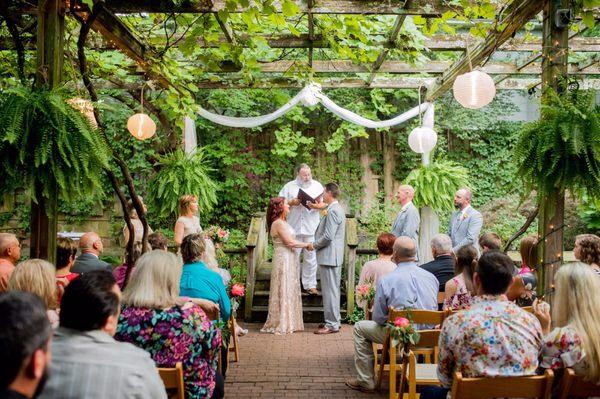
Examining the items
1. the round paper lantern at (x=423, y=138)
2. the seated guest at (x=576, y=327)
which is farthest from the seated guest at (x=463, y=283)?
the round paper lantern at (x=423, y=138)

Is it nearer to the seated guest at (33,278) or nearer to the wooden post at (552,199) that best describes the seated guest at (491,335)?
the wooden post at (552,199)

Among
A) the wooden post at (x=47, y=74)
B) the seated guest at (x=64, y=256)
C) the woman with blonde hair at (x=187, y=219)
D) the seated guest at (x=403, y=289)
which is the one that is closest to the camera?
the wooden post at (x=47, y=74)

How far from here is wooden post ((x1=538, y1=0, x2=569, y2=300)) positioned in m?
4.81

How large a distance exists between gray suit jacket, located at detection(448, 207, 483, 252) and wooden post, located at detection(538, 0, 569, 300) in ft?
9.92

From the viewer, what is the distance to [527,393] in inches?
122

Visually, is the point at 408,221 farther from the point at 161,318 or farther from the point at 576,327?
the point at 161,318

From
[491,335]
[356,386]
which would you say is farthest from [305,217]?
[491,335]

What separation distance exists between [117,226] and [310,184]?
5448 mm

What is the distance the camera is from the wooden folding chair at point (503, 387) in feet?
10.1

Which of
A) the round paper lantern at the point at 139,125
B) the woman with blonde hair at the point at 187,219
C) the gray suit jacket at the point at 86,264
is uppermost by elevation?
the round paper lantern at the point at 139,125

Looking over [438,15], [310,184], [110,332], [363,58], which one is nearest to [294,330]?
[310,184]

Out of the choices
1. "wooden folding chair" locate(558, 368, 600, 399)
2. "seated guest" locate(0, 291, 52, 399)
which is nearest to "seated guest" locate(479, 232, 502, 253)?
"wooden folding chair" locate(558, 368, 600, 399)

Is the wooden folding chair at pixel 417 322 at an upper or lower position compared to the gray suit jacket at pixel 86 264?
lower

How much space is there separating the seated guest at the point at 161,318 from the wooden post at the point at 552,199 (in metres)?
2.76
